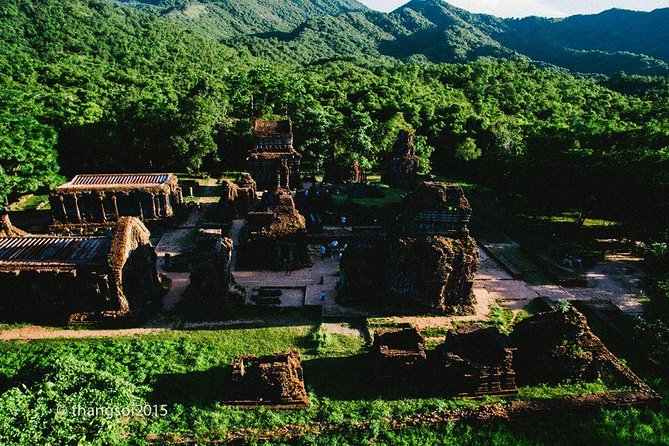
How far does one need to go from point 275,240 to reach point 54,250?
534 inches

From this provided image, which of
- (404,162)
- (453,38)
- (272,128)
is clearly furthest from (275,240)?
(453,38)

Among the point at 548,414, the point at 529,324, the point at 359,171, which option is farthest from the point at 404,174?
the point at 548,414

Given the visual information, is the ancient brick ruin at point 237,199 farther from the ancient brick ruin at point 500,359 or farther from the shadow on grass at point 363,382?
the ancient brick ruin at point 500,359

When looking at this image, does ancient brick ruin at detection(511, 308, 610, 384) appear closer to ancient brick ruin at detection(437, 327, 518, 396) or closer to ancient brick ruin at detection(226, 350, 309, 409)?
ancient brick ruin at detection(437, 327, 518, 396)

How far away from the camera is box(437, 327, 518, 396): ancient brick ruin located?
18703mm

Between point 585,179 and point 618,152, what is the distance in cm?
385

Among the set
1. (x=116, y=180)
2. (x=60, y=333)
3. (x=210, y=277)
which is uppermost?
(x=116, y=180)

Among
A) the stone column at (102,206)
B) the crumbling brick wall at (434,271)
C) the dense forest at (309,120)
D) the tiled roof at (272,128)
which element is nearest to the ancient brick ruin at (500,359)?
the dense forest at (309,120)

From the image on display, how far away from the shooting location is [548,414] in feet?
58.5

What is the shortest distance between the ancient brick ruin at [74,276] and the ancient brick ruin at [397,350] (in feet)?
47.9

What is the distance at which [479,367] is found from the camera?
18.6m

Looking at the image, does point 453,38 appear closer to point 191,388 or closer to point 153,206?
point 153,206

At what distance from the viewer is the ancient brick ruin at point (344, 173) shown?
48.4 m

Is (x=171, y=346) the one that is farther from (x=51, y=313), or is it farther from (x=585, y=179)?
(x=585, y=179)
